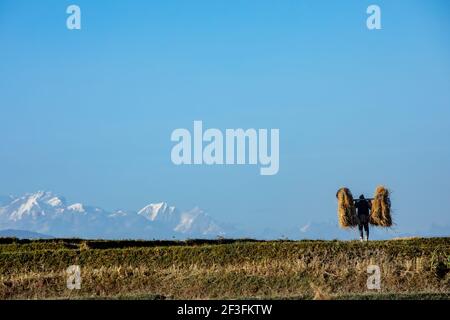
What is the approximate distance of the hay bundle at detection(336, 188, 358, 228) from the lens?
36062mm

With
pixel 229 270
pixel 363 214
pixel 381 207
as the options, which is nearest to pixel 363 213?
pixel 363 214

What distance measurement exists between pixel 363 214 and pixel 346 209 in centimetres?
61

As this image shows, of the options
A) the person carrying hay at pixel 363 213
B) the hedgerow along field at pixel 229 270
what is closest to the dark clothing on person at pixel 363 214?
the person carrying hay at pixel 363 213

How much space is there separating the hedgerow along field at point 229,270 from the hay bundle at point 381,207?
198 centimetres

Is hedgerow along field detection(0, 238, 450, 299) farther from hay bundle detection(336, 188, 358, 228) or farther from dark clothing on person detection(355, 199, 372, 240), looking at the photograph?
hay bundle detection(336, 188, 358, 228)

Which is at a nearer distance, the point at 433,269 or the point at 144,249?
the point at 433,269

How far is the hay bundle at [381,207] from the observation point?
3606 cm

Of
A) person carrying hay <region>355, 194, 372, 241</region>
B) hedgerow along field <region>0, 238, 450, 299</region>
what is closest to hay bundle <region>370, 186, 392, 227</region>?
person carrying hay <region>355, 194, 372, 241</region>

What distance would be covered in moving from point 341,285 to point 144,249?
7.03 m

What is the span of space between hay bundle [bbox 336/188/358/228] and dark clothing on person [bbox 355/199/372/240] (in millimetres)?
Result: 175
